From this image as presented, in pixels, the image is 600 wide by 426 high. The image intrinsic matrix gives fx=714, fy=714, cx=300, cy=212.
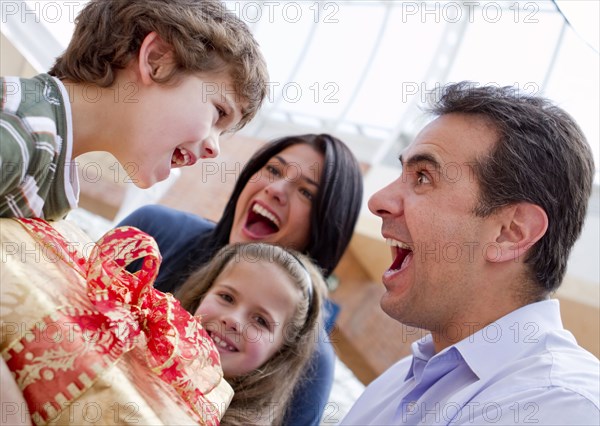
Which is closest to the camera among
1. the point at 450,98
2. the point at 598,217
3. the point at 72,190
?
the point at 72,190

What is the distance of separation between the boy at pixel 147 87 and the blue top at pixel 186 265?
3.39ft

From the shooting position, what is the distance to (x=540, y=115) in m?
2.03

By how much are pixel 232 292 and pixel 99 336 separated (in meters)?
1.03

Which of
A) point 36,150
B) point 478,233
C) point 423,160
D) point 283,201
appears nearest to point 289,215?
point 283,201

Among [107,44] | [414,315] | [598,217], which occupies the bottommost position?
[414,315]

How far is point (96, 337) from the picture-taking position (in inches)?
47.4

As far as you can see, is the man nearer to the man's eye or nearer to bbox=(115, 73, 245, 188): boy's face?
the man's eye

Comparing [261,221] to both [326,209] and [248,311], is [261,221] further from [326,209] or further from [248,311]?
[248,311]

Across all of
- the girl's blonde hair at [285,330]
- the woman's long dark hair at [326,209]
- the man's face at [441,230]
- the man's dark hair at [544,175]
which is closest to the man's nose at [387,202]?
the man's face at [441,230]

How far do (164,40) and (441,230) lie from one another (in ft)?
2.97

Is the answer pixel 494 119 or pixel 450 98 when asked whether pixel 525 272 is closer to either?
pixel 494 119

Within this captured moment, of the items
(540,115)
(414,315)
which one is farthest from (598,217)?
(414,315)

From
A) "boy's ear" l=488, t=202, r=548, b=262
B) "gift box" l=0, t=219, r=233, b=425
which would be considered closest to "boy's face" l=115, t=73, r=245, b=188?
"gift box" l=0, t=219, r=233, b=425

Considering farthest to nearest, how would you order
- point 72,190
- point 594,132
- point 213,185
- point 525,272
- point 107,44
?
point 213,185 → point 594,132 → point 525,272 → point 107,44 → point 72,190
